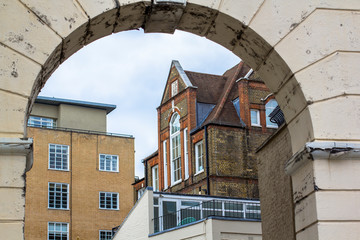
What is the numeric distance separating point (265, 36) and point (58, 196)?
3779 centimetres

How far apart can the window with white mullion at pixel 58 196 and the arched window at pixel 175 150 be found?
1116cm

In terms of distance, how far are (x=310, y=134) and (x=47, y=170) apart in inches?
1489

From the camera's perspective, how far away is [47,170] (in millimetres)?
42688

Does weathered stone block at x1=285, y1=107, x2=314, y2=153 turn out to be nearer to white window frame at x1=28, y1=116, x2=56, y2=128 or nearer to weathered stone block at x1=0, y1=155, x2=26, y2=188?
weathered stone block at x1=0, y1=155, x2=26, y2=188

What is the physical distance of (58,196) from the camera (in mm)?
42781

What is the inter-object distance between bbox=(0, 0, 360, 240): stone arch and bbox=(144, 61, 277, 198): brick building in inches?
952

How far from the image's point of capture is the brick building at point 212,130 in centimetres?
3131

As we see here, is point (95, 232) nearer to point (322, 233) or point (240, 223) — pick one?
point (240, 223)

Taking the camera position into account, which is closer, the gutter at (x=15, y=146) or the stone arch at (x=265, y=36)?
the gutter at (x=15, y=146)

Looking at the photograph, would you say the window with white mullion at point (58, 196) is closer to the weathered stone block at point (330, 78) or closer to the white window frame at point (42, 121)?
the white window frame at point (42, 121)

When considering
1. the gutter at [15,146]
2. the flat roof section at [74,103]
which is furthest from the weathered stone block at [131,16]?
the flat roof section at [74,103]

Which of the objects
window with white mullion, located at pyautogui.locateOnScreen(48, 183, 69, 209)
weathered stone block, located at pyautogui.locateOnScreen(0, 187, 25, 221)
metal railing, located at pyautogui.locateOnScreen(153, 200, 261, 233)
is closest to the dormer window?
window with white mullion, located at pyautogui.locateOnScreen(48, 183, 69, 209)

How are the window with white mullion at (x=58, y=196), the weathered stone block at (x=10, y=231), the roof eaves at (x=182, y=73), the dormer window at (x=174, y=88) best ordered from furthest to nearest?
the window with white mullion at (x=58, y=196)
the dormer window at (x=174, y=88)
the roof eaves at (x=182, y=73)
the weathered stone block at (x=10, y=231)

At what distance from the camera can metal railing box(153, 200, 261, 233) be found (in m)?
23.8
